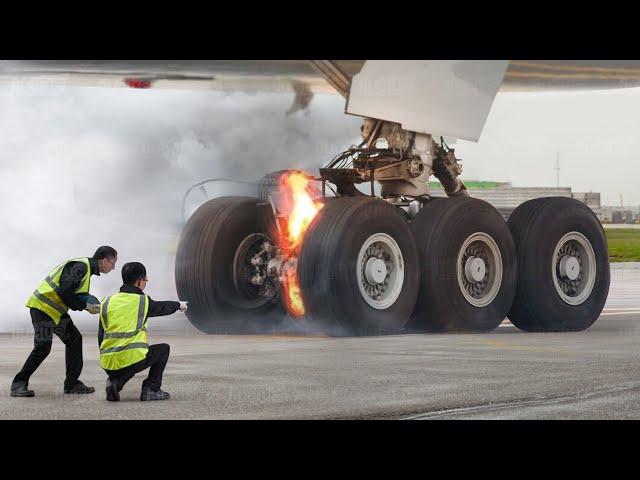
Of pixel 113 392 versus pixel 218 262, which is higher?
pixel 218 262

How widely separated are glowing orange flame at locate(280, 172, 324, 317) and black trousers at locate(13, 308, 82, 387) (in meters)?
4.85

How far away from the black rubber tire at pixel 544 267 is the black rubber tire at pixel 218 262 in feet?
10.2

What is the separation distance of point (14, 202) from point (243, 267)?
14.1 ft

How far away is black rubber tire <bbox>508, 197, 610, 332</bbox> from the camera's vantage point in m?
→ 15.4

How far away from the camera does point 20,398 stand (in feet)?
29.7

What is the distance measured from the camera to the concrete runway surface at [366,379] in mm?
8148

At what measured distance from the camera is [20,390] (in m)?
9.15

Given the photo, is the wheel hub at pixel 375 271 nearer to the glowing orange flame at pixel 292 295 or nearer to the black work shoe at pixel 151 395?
the glowing orange flame at pixel 292 295

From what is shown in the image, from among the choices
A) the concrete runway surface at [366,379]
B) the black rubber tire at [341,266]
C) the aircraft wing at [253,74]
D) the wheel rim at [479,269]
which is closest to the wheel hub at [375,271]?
the black rubber tire at [341,266]

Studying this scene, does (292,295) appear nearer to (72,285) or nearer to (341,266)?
(341,266)

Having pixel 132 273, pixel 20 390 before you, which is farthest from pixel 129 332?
pixel 20 390

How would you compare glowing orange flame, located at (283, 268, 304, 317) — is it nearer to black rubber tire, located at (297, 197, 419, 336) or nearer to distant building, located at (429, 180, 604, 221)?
black rubber tire, located at (297, 197, 419, 336)

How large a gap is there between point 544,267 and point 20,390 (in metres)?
8.13

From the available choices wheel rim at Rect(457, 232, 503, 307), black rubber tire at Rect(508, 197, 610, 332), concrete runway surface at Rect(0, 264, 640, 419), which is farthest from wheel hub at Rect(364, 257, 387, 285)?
black rubber tire at Rect(508, 197, 610, 332)
